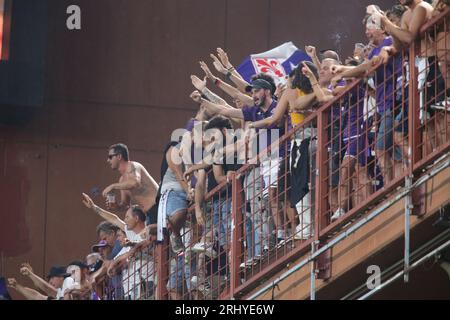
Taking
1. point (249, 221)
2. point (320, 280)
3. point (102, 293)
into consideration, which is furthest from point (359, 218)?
point (102, 293)

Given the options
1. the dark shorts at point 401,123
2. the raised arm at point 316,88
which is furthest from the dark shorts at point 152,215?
the dark shorts at point 401,123

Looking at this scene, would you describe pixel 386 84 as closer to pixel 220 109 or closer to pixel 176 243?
pixel 220 109

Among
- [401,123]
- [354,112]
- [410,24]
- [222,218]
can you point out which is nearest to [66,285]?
[222,218]

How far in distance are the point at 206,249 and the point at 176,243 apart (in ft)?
1.71

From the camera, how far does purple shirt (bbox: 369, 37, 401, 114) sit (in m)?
9.48

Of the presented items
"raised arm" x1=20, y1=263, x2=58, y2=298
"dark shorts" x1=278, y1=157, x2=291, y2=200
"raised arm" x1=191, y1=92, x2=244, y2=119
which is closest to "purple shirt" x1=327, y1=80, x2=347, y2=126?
"dark shorts" x1=278, y1=157, x2=291, y2=200

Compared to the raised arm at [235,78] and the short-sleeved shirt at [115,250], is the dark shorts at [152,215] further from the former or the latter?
the raised arm at [235,78]

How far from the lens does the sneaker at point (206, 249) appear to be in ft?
36.2

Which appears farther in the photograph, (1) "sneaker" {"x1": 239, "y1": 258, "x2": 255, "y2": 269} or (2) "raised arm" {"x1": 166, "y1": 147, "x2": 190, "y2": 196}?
(2) "raised arm" {"x1": 166, "y1": 147, "x2": 190, "y2": 196}

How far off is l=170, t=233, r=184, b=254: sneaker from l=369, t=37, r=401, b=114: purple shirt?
8.63ft

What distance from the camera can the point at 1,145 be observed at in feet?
55.8

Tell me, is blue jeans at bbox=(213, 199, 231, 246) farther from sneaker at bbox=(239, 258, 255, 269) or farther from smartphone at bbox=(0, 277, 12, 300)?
smartphone at bbox=(0, 277, 12, 300)

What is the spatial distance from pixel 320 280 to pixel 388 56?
1818 mm

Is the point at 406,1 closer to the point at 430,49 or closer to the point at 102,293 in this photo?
the point at 430,49
